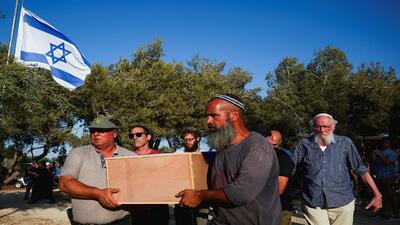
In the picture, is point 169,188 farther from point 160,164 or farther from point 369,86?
point 369,86

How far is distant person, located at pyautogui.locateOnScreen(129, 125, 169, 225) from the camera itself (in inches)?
145

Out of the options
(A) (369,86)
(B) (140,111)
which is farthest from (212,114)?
(A) (369,86)

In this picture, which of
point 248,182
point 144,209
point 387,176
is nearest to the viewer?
point 248,182

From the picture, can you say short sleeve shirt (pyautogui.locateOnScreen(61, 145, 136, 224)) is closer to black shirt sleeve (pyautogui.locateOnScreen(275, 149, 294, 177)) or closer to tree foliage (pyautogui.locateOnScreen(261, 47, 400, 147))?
black shirt sleeve (pyautogui.locateOnScreen(275, 149, 294, 177))

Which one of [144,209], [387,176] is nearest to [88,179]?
[144,209]

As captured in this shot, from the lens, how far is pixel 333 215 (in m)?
4.64

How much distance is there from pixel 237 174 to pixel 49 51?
8.74 metres

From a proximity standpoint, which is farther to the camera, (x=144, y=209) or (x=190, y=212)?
(x=190, y=212)

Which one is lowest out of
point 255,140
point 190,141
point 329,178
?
point 329,178

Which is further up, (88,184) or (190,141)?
(190,141)

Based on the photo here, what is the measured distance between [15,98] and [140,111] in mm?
13045

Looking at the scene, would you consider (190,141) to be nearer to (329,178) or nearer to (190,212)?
(190,212)

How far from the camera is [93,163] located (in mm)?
3764

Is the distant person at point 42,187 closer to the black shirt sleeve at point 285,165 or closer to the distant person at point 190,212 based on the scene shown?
the distant person at point 190,212
